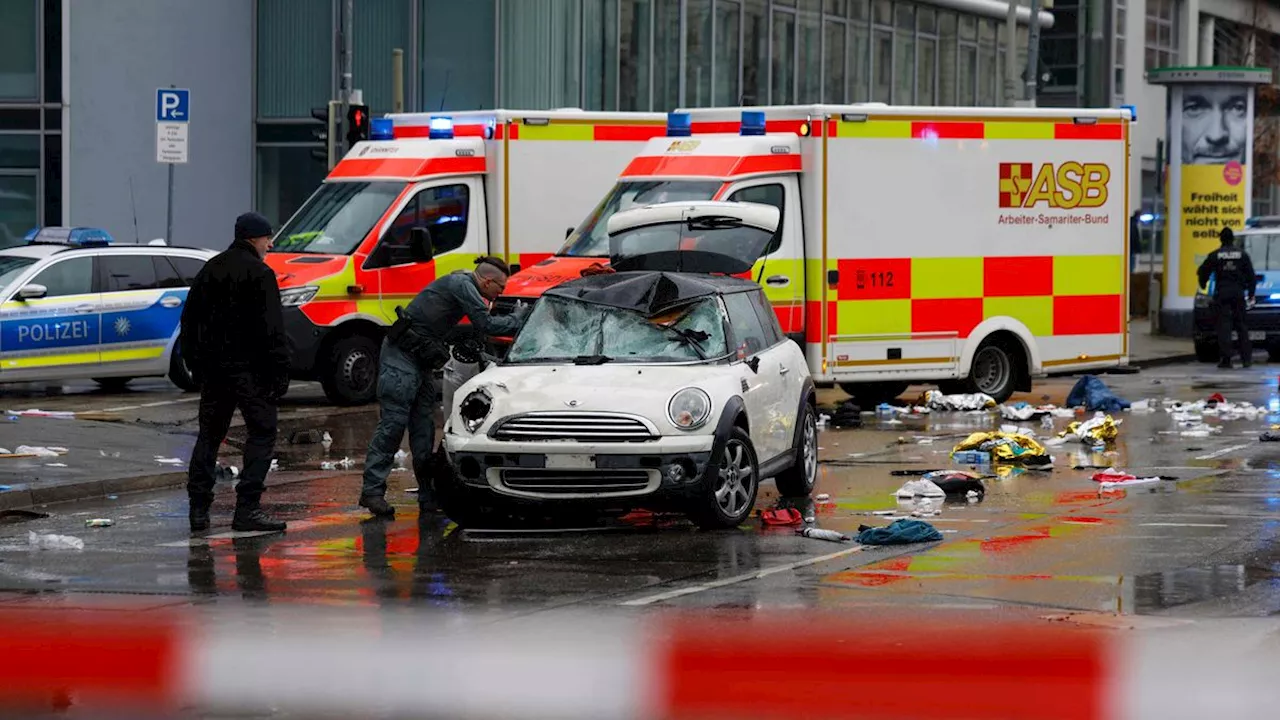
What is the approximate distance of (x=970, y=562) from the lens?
36.0 ft

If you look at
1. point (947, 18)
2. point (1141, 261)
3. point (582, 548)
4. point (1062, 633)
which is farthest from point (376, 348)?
point (1141, 261)

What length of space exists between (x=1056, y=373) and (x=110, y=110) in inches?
740

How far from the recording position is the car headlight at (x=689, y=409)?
39.5 feet

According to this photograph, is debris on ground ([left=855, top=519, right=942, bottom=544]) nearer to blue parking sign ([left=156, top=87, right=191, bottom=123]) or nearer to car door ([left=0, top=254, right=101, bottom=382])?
car door ([left=0, top=254, right=101, bottom=382])

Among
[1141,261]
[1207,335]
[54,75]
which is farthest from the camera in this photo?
[1141,261]

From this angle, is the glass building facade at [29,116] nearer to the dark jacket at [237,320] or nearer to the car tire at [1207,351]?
the car tire at [1207,351]

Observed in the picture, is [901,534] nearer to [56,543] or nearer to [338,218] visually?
[56,543]

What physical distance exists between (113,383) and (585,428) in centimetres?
1278

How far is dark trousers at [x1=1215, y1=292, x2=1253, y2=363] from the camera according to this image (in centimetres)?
2836

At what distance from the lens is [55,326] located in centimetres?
2119

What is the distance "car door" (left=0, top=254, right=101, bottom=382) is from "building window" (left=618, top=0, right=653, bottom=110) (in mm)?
16211

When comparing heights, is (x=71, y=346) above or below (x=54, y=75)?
below

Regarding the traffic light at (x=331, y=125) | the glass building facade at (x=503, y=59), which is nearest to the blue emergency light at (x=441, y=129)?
the traffic light at (x=331, y=125)

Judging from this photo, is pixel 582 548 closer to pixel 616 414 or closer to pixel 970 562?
pixel 616 414
